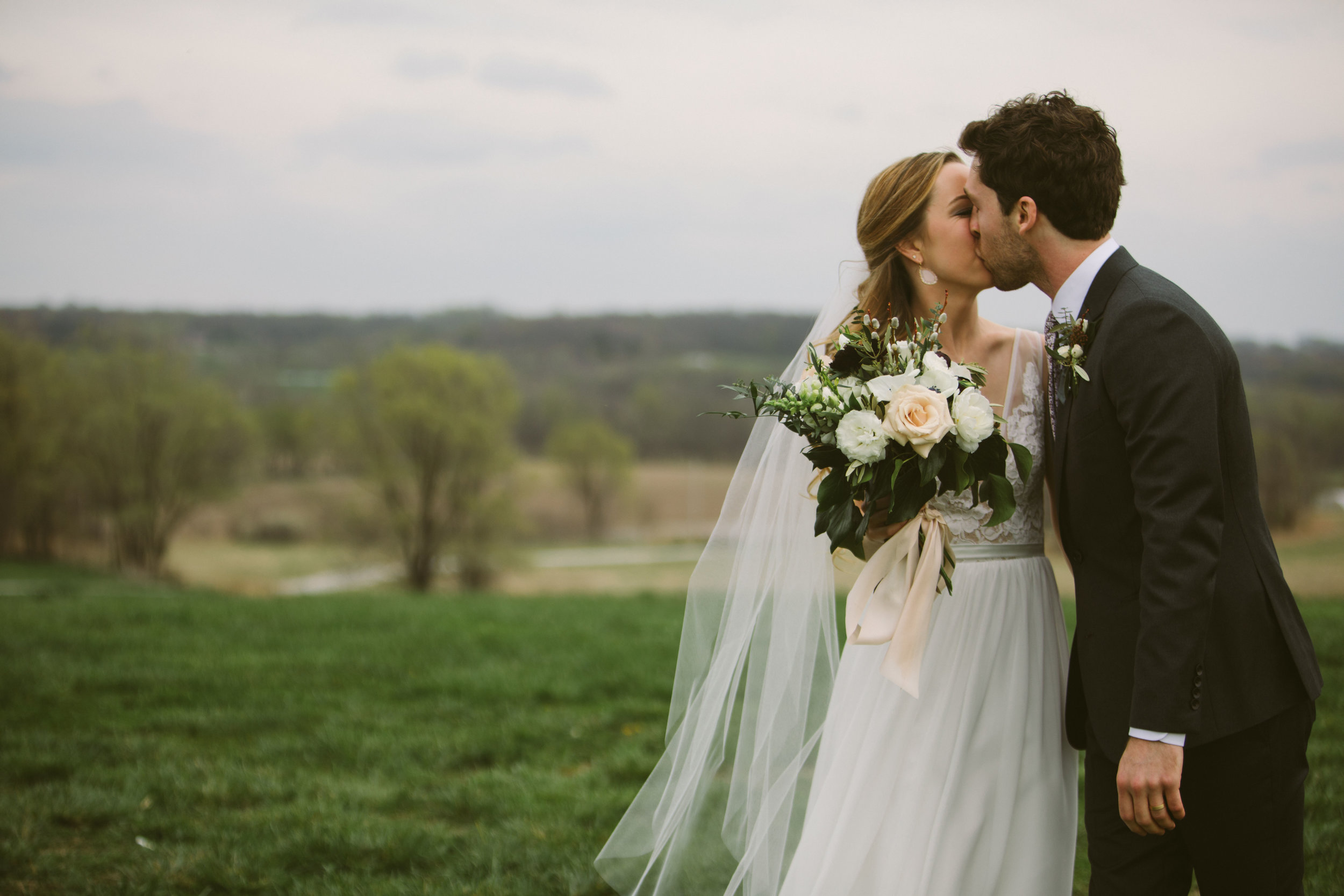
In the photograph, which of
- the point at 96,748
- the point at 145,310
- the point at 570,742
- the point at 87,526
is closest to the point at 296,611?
the point at 96,748

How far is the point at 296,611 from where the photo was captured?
923 centimetres

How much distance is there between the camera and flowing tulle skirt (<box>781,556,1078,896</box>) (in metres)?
2.72

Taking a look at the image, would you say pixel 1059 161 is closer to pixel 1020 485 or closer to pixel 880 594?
pixel 1020 485

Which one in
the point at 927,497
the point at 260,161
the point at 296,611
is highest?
the point at 260,161

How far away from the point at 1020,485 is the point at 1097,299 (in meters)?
0.69

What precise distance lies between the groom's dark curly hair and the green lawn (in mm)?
2895

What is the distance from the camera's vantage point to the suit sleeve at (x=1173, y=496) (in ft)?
6.82

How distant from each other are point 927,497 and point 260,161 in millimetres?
50914

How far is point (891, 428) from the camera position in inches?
90.7

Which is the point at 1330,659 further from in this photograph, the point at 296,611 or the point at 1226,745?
the point at 296,611

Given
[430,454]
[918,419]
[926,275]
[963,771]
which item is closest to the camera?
[918,419]

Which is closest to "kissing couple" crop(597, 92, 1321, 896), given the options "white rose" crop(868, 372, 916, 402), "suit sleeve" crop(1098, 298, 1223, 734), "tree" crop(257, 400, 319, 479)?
"suit sleeve" crop(1098, 298, 1223, 734)

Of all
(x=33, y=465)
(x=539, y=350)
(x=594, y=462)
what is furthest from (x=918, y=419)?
(x=539, y=350)

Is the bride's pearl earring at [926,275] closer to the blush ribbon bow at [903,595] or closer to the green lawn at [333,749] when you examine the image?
the blush ribbon bow at [903,595]
